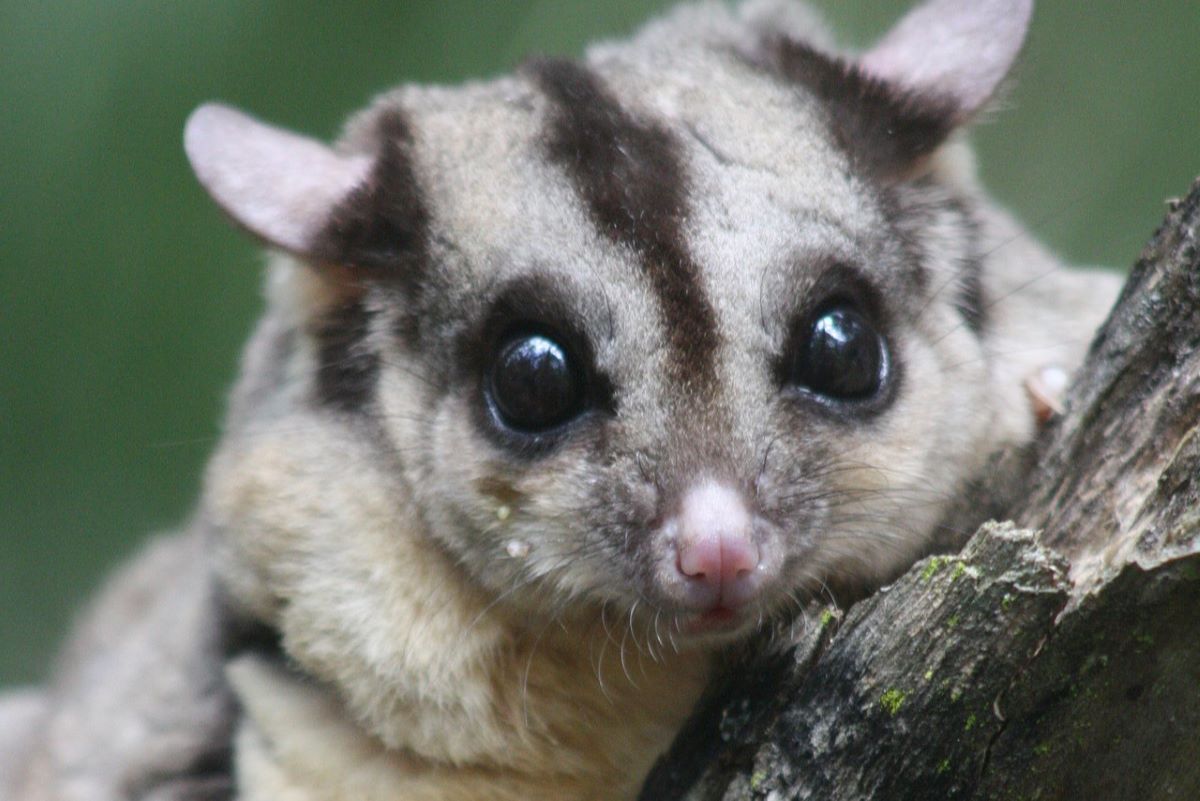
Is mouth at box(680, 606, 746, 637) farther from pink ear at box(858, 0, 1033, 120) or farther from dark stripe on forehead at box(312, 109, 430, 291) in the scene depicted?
pink ear at box(858, 0, 1033, 120)

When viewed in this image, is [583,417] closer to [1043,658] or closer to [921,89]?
[1043,658]

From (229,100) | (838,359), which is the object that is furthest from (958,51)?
(229,100)

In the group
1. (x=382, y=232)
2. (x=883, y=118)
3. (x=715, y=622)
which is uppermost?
(x=883, y=118)

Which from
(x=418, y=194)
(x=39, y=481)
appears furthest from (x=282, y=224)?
(x=39, y=481)

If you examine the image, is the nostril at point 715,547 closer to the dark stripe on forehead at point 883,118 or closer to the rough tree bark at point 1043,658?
the rough tree bark at point 1043,658

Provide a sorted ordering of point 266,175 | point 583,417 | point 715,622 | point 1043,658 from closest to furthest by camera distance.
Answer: point 1043,658 < point 715,622 < point 583,417 < point 266,175
